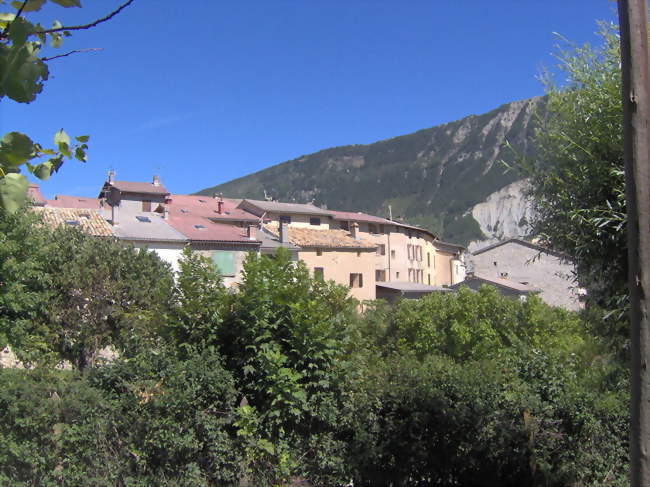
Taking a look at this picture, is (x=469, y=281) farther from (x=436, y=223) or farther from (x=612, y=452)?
(x=436, y=223)

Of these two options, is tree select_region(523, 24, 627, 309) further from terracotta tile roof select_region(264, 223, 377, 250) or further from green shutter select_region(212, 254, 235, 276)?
terracotta tile roof select_region(264, 223, 377, 250)

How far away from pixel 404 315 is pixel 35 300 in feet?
37.7

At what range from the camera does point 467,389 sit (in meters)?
6.49

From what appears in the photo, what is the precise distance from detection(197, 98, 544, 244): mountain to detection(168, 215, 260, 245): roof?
289 feet

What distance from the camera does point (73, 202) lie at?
179 ft

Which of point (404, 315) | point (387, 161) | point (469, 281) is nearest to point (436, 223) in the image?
point (387, 161)

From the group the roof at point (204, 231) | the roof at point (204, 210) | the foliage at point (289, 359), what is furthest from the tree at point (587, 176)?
the roof at point (204, 210)

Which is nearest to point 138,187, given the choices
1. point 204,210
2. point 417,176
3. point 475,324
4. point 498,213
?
point 204,210

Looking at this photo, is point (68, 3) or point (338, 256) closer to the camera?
point (68, 3)

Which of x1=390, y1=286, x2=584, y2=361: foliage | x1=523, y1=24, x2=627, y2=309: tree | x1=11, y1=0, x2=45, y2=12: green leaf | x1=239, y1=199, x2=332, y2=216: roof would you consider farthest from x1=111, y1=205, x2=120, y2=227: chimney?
x1=11, y1=0, x2=45, y2=12: green leaf

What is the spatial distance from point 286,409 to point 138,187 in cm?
4293

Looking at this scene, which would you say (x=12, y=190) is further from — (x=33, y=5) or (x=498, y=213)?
(x=498, y=213)

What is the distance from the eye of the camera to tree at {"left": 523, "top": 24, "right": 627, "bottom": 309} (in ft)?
15.4

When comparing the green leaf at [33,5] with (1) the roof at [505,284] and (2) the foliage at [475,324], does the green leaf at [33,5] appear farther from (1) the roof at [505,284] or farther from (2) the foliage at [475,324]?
(1) the roof at [505,284]
